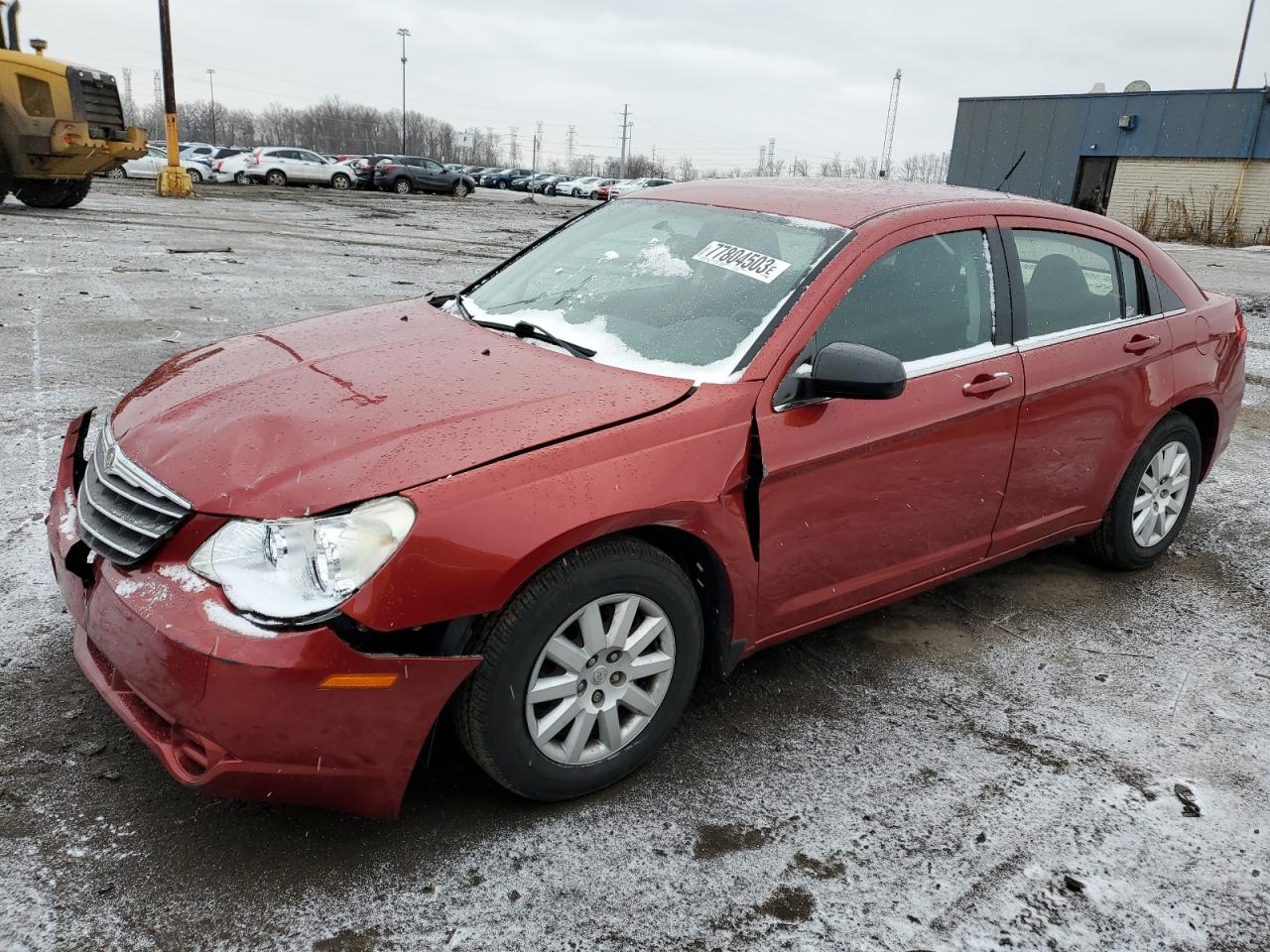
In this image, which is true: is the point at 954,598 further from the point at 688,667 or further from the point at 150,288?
the point at 150,288

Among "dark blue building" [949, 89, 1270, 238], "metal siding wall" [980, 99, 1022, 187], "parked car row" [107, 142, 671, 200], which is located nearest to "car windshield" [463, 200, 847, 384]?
"dark blue building" [949, 89, 1270, 238]

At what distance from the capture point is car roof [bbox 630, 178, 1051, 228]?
3.32m

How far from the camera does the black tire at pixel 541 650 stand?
7.52 ft

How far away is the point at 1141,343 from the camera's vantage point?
3.86 meters

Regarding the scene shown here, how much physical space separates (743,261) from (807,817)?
66.8 inches

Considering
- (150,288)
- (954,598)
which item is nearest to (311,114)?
(150,288)

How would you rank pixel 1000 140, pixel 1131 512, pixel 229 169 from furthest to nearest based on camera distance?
pixel 1000 140, pixel 229 169, pixel 1131 512

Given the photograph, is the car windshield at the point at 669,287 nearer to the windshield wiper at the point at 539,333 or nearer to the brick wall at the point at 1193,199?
the windshield wiper at the point at 539,333

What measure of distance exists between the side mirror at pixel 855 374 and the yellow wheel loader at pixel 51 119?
16.4 metres

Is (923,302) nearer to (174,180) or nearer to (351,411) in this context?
(351,411)

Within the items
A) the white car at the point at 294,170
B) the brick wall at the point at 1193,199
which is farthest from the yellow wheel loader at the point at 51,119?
the brick wall at the point at 1193,199

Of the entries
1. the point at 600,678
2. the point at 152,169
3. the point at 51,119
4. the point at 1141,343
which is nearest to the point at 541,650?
the point at 600,678

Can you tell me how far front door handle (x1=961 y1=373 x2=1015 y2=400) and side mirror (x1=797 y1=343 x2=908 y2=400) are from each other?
1.83 feet

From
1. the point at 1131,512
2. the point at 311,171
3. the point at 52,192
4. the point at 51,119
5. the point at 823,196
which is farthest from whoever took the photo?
the point at 311,171
